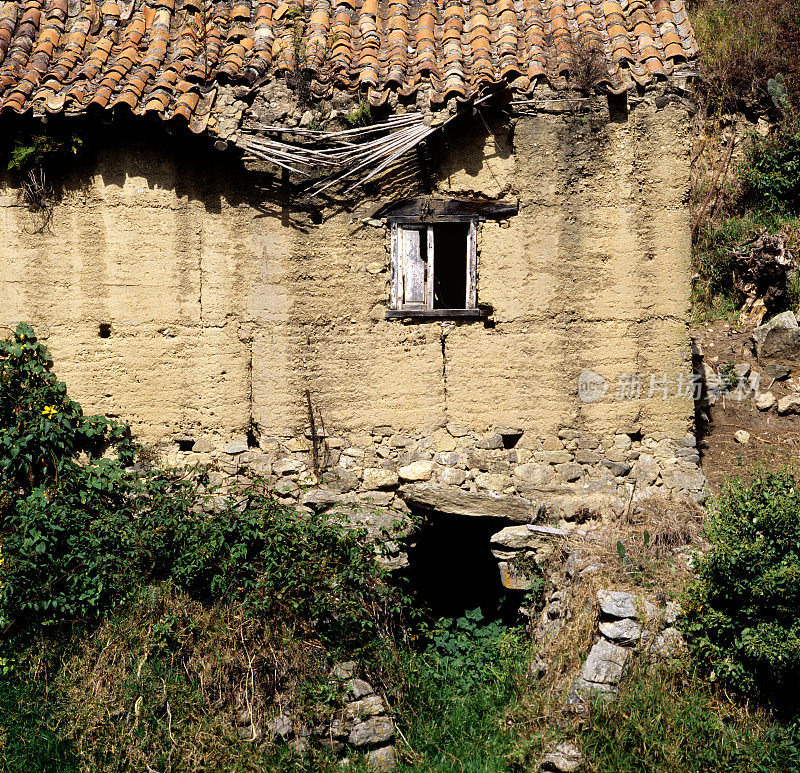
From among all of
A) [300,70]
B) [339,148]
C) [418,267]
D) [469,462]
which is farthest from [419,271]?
[300,70]

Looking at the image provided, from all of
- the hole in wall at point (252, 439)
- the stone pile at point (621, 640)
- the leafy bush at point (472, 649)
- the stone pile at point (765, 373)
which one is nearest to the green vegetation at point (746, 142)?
the stone pile at point (765, 373)

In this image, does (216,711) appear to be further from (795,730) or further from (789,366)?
(789,366)

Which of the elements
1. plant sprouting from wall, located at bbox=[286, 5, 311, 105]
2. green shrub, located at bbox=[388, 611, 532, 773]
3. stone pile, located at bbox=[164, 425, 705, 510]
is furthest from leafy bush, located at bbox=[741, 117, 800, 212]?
green shrub, located at bbox=[388, 611, 532, 773]

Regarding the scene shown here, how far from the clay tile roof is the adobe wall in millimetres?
431

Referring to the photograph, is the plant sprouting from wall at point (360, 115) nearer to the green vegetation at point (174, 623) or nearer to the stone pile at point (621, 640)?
the green vegetation at point (174, 623)

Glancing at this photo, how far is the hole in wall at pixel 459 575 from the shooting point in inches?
332

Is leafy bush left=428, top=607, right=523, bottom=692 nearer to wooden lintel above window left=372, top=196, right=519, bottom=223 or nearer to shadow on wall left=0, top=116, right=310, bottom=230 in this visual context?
wooden lintel above window left=372, top=196, right=519, bottom=223

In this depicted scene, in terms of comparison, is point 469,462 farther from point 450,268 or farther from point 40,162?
point 40,162

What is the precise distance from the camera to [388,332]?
694 cm

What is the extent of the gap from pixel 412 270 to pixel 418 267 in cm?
6

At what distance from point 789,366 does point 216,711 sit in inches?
304

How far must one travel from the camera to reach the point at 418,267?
7.04 m

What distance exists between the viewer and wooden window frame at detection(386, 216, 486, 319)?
6891mm

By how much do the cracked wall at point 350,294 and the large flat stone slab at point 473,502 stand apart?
1.79 feet
